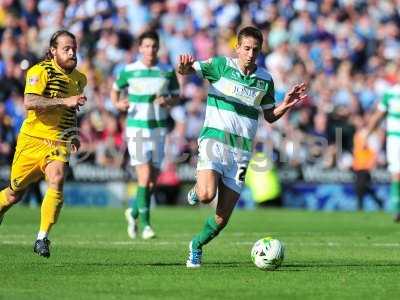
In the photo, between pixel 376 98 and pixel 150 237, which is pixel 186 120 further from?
pixel 150 237

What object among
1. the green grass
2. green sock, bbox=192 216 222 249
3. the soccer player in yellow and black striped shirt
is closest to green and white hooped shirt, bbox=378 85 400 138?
the green grass

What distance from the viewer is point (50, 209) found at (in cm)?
1126

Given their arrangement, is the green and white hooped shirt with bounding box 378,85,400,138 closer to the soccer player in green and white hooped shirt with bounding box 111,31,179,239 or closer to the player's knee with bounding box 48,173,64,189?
the soccer player in green and white hooped shirt with bounding box 111,31,179,239

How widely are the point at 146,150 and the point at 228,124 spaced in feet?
15.7

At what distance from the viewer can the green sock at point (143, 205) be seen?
15.7 meters

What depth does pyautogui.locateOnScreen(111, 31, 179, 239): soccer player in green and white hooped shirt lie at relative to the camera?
15883mm

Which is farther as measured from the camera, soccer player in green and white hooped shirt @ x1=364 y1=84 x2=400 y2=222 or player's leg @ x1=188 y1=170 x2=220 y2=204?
soccer player in green and white hooped shirt @ x1=364 y1=84 x2=400 y2=222

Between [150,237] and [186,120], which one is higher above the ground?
[186,120]

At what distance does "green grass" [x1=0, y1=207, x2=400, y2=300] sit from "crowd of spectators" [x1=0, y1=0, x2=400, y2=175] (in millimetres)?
5425

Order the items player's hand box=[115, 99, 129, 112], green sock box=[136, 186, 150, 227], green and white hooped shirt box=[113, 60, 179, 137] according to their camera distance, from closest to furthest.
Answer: green sock box=[136, 186, 150, 227]
player's hand box=[115, 99, 129, 112]
green and white hooped shirt box=[113, 60, 179, 137]

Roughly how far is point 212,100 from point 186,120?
13774 mm

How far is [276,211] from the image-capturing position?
23312mm

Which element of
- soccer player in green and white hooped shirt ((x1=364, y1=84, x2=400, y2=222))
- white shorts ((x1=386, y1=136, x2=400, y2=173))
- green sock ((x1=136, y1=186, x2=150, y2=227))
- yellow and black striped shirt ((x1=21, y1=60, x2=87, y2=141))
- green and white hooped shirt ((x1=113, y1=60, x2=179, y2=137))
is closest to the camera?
yellow and black striped shirt ((x1=21, y1=60, x2=87, y2=141))

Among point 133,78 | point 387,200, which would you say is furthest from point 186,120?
point 133,78
